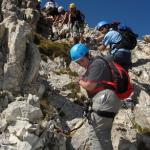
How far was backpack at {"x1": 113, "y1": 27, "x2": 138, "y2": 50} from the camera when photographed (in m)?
16.5

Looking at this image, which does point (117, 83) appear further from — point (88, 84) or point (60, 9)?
point (60, 9)

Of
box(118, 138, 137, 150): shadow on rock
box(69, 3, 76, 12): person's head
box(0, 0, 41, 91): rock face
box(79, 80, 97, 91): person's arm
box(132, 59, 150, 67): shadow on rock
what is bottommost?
box(118, 138, 137, 150): shadow on rock

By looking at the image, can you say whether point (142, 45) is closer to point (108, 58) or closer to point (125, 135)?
point (125, 135)

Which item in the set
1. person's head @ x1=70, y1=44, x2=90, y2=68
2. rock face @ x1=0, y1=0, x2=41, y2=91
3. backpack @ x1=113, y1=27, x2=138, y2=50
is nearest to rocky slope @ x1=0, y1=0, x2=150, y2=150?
rock face @ x1=0, y1=0, x2=41, y2=91

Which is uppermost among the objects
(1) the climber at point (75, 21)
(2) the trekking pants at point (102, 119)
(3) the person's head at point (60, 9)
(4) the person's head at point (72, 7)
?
(3) the person's head at point (60, 9)

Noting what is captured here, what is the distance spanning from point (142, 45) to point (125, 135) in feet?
51.7

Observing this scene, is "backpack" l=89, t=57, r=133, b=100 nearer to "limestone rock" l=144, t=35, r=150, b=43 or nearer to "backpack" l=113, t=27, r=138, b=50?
"backpack" l=113, t=27, r=138, b=50

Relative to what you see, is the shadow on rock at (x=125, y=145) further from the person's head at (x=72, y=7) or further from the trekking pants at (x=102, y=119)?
the person's head at (x=72, y=7)

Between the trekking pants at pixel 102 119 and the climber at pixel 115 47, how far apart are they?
263 centimetres

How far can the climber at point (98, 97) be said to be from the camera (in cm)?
1186

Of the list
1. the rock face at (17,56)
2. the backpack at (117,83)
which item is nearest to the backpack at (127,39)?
the rock face at (17,56)

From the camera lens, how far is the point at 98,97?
39.8 feet

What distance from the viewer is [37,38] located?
2420 centimetres

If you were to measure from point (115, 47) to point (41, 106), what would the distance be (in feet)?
11.8
